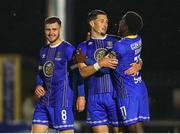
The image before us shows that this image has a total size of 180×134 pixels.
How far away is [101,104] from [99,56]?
568 mm

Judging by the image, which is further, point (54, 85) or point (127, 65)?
point (54, 85)

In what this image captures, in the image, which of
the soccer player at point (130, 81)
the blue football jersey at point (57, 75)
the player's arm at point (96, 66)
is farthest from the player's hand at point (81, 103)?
the soccer player at point (130, 81)

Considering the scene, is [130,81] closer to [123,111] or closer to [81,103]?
[123,111]

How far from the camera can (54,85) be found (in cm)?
757

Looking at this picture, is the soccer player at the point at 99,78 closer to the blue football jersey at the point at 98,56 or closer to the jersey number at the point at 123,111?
the blue football jersey at the point at 98,56

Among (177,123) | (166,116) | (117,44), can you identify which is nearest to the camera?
(117,44)

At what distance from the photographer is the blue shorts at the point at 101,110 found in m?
7.53

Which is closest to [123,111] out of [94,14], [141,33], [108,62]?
[108,62]

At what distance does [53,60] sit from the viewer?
755 centimetres

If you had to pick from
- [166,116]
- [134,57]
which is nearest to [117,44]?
[134,57]

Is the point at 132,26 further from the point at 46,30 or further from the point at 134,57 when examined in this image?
the point at 46,30

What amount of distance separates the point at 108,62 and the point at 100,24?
473 mm

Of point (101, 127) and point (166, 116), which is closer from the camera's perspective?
point (101, 127)

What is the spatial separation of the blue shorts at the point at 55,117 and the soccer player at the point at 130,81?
25.0 inches
